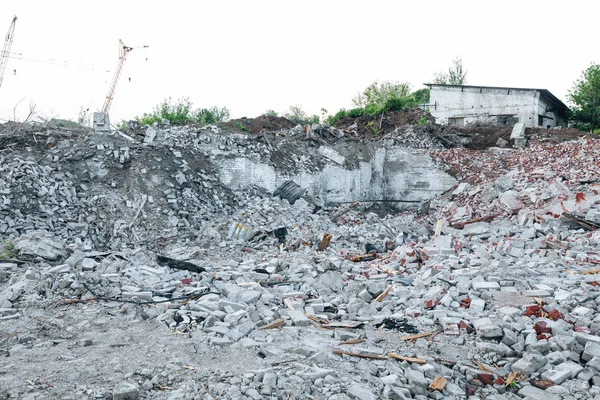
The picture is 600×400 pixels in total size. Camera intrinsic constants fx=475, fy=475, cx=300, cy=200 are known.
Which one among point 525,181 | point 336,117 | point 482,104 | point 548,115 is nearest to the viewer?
point 525,181

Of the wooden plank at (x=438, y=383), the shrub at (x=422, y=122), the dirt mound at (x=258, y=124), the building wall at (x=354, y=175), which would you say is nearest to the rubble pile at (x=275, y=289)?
the wooden plank at (x=438, y=383)

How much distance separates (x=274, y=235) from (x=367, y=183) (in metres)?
6.63

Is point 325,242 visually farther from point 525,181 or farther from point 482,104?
point 482,104

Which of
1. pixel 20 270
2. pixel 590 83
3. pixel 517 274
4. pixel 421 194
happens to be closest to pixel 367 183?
pixel 421 194

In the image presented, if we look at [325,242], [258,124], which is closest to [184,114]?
[258,124]

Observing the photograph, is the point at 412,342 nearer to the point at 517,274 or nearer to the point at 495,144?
the point at 517,274

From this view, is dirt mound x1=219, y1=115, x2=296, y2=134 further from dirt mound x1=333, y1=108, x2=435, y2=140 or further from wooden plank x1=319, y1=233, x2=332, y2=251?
wooden plank x1=319, y1=233, x2=332, y2=251

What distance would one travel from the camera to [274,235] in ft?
38.1

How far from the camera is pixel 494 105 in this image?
2523 centimetres

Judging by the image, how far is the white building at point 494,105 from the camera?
80.2ft

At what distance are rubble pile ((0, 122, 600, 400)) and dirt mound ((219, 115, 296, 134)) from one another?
15.8ft

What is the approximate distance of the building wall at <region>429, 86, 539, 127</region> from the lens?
24.4 meters

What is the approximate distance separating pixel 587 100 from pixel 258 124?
19.3 meters

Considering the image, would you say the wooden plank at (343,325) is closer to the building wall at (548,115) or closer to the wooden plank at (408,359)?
the wooden plank at (408,359)
